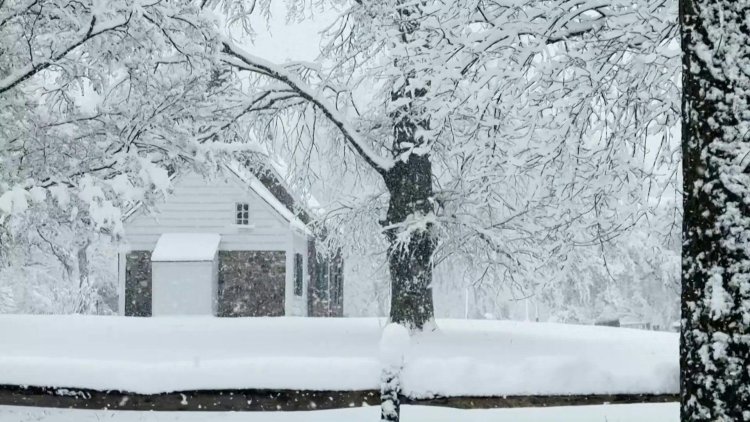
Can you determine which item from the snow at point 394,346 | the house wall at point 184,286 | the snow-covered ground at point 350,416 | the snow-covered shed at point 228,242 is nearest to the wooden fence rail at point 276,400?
the snow at point 394,346

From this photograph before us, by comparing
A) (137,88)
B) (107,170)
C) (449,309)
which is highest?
(137,88)

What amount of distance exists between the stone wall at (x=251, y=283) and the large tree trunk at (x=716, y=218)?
21.4m

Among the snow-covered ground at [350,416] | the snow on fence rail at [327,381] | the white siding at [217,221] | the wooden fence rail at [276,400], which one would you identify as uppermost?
the white siding at [217,221]

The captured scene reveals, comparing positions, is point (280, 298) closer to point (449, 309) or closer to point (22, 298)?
point (22, 298)

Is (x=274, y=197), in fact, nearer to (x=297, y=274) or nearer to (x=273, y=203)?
(x=273, y=203)

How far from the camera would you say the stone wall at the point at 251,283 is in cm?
2577

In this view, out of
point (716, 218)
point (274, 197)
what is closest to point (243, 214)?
point (274, 197)

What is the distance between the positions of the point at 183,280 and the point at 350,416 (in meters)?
17.7

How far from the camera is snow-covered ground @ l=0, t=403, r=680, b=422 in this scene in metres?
8.53

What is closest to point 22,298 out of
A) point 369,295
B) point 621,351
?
point 369,295

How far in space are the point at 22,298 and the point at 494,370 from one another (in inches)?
1526

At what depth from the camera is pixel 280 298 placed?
26.0 metres

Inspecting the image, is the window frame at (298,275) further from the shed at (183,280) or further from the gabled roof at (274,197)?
the shed at (183,280)

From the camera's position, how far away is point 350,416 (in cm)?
820
